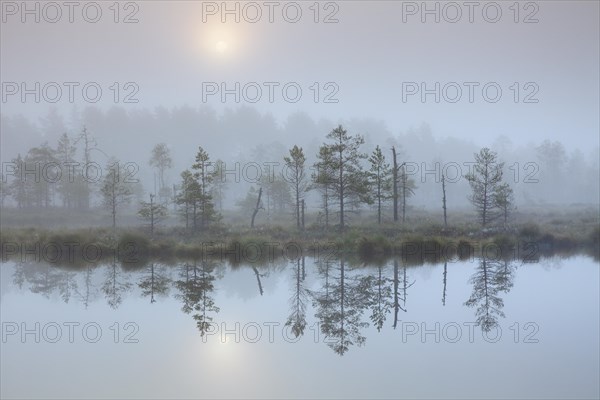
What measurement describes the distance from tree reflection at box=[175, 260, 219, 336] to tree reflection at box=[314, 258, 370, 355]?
8.69ft

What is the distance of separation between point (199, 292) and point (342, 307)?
15.4ft

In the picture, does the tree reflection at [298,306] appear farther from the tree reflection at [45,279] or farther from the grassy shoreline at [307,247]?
the tree reflection at [45,279]

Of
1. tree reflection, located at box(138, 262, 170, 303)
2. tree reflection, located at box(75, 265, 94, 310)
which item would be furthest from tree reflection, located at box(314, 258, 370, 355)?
tree reflection, located at box(75, 265, 94, 310)

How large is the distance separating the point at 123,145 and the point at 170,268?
79.1 meters

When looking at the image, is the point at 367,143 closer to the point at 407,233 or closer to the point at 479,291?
the point at 407,233

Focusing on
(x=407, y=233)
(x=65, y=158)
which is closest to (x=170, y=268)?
(x=407, y=233)

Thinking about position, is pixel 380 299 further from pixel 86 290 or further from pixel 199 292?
pixel 86 290

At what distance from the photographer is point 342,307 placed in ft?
45.2

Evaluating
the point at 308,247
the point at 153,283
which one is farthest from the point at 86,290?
the point at 308,247

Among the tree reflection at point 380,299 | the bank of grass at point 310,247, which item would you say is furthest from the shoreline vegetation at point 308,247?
the tree reflection at point 380,299

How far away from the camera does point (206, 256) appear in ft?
89.0

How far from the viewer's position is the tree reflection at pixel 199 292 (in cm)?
1281

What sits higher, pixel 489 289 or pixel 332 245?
pixel 332 245

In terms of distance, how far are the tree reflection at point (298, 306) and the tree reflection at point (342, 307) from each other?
37cm
